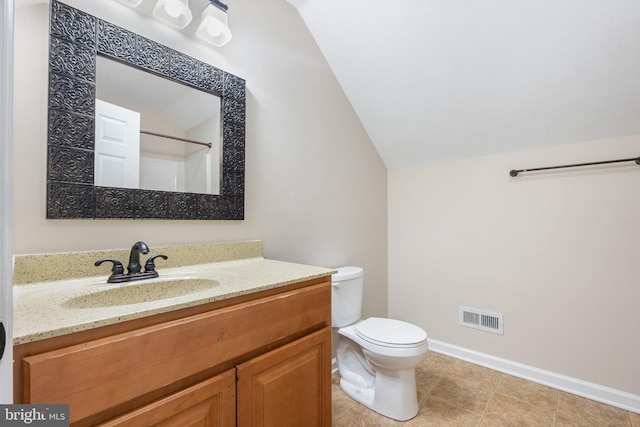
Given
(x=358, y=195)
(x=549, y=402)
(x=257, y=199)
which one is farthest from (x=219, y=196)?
(x=549, y=402)

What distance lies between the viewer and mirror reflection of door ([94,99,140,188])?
1118mm

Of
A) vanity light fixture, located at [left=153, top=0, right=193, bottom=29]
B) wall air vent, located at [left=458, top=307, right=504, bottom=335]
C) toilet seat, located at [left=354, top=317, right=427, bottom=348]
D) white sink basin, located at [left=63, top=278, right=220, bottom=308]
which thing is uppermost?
vanity light fixture, located at [left=153, top=0, right=193, bottom=29]

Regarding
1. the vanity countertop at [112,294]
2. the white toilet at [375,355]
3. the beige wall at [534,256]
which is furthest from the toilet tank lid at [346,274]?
the beige wall at [534,256]

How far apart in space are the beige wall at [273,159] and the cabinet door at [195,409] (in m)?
0.69

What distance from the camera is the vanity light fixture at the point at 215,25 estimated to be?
4.53 feet

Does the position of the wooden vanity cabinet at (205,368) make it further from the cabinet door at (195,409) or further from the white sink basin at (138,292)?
the white sink basin at (138,292)

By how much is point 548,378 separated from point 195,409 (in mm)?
2246

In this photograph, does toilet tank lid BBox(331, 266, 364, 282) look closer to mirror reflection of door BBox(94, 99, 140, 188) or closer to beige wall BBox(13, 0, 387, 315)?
beige wall BBox(13, 0, 387, 315)

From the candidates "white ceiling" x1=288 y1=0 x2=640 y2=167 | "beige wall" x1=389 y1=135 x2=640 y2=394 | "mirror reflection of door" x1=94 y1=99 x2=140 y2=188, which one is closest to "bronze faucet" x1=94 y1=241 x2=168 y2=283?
"mirror reflection of door" x1=94 y1=99 x2=140 y2=188

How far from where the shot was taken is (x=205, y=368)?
82cm

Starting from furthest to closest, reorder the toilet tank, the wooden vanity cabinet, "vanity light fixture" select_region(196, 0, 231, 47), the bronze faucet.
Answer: the toilet tank → "vanity light fixture" select_region(196, 0, 231, 47) → the bronze faucet → the wooden vanity cabinet

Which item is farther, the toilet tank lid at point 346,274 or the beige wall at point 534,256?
the toilet tank lid at point 346,274

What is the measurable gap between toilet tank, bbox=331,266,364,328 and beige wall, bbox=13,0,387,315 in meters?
0.22

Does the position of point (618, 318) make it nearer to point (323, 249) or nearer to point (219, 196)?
point (323, 249)
